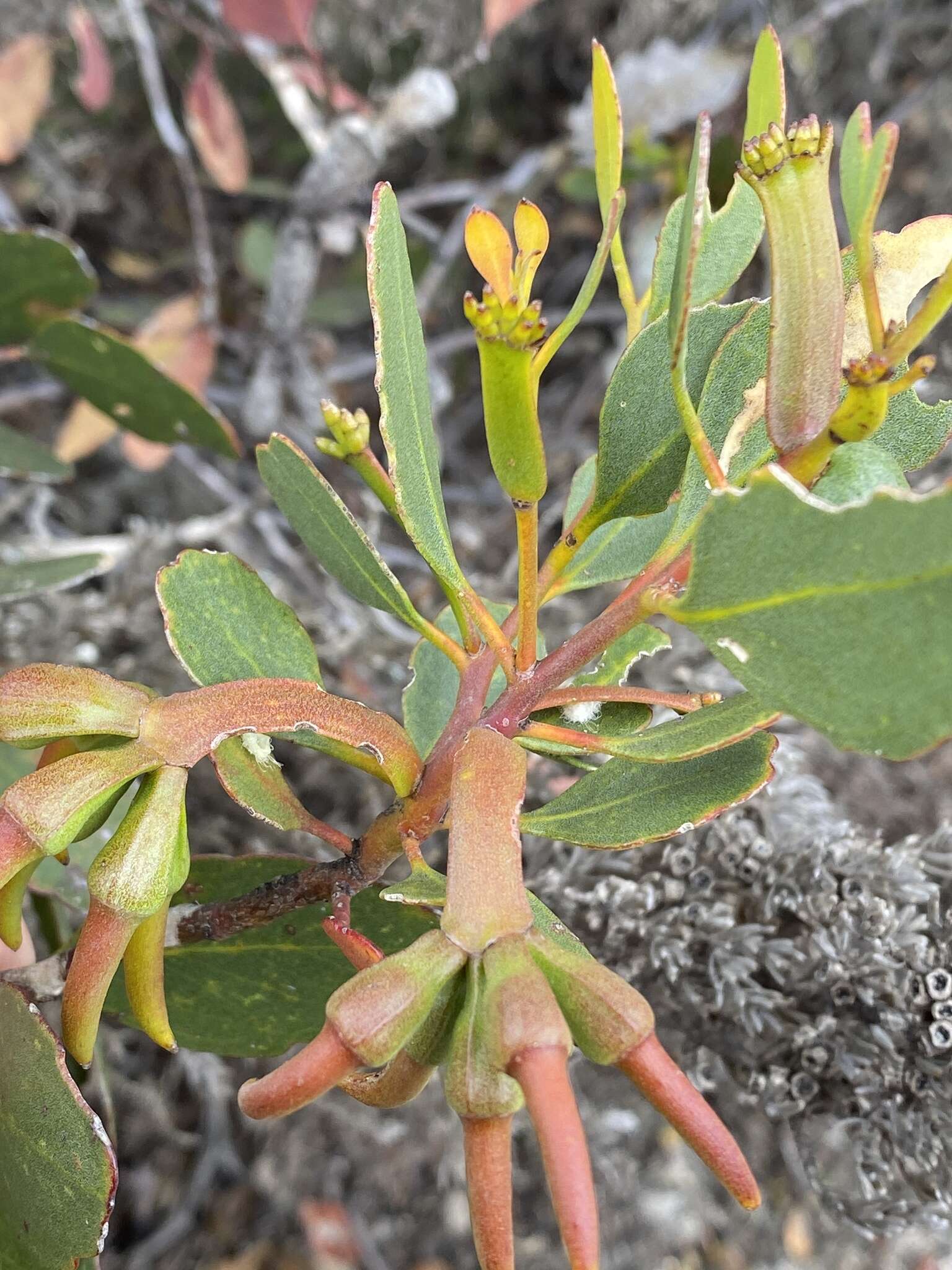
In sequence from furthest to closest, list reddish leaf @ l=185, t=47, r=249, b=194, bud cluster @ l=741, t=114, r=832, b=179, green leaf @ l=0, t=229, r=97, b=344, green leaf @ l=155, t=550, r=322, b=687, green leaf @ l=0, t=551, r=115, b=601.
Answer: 1. reddish leaf @ l=185, t=47, r=249, b=194
2. green leaf @ l=0, t=229, r=97, b=344
3. green leaf @ l=0, t=551, r=115, b=601
4. green leaf @ l=155, t=550, r=322, b=687
5. bud cluster @ l=741, t=114, r=832, b=179

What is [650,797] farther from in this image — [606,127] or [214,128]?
[214,128]

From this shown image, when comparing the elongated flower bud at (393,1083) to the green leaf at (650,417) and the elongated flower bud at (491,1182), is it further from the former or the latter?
the green leaf at (650,417)

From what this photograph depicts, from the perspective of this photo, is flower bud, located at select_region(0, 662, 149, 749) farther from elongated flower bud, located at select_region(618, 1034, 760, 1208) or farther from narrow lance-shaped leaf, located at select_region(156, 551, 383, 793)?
elongated flower bud, located at select_region(618, 1034, 760, 1208)

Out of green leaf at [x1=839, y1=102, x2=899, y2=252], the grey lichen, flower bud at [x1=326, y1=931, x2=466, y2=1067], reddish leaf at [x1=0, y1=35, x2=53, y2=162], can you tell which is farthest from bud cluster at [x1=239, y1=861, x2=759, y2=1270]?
reddish leaf at [x1=0, y1=35, x2=53, y2=162]

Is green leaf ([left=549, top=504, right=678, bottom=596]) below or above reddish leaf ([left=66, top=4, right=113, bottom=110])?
below

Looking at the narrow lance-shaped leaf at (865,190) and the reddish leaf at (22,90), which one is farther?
the reddish leaf at (22,90)

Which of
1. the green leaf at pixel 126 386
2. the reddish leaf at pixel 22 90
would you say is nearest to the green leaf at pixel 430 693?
the green leaf at pixel 126 386

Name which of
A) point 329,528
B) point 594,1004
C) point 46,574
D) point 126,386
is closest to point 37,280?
point 126,386
